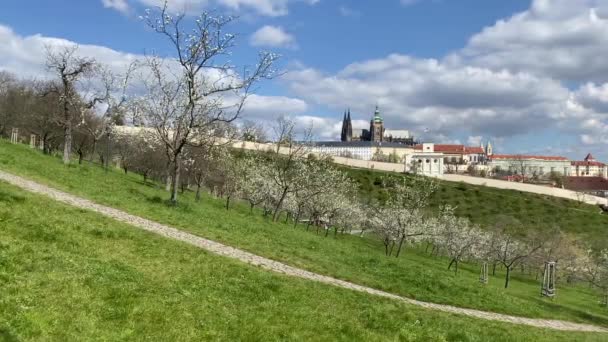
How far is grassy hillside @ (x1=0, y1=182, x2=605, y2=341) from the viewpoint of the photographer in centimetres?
944

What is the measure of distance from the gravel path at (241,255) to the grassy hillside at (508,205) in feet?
288

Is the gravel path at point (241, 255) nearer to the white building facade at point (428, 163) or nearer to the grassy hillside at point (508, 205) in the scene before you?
the grassy hillside at point (508, 205)

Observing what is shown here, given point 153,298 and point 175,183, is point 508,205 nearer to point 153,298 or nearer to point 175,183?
point 175,183

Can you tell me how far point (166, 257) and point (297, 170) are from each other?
44.0 m

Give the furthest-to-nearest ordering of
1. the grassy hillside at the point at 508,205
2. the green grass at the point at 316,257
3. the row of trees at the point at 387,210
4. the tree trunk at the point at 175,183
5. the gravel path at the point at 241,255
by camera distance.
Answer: the grassy hillside at the point at 508,205 → the row of trees at the point at 387,210 → the tree trunk at the point at 175,183 → the green grass at the point at 316,257 → the gravel path at the point at 241,255

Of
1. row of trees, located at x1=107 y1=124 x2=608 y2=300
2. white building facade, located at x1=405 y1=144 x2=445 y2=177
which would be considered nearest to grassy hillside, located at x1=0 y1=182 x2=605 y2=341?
row of trees, located at x1=107 y1=124 x2=608 y2=300

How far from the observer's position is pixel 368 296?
1684 centimetres

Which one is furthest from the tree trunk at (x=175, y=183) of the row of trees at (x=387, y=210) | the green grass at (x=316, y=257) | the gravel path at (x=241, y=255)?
the row of trees at (x=387, y=210)

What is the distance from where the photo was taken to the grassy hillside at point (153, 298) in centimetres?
944

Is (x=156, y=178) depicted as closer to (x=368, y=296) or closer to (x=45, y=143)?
(x=45, y=143)

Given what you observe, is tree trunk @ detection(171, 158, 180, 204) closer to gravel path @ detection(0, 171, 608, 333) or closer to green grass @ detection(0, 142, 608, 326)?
green grass @ detection(0, 142, 608, 326)

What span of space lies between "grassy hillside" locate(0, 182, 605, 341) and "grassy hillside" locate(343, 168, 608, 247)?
93520 millimetres

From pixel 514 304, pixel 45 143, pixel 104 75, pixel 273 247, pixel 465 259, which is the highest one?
pixel 104 75

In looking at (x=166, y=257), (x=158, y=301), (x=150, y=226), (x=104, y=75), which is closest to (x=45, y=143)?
(x=104, y=75)
